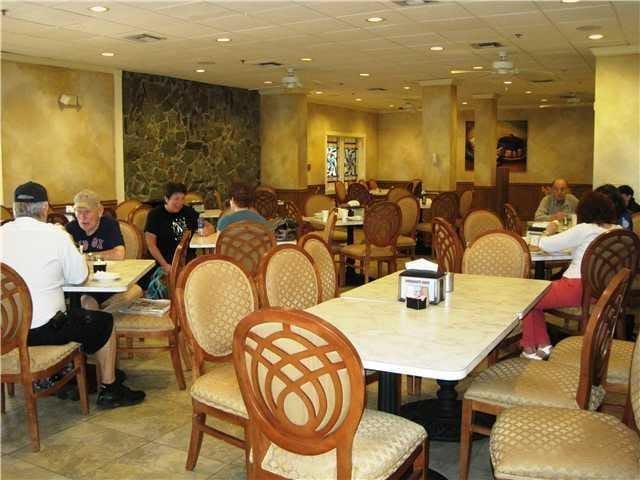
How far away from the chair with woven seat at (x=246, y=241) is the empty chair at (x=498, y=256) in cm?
136

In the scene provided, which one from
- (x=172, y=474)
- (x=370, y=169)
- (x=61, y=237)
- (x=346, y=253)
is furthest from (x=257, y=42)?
(x=370, y=169)

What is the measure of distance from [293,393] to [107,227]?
3.06m

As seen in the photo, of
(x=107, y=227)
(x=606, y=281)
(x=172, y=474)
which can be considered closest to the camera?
A: (x=172, y=474)

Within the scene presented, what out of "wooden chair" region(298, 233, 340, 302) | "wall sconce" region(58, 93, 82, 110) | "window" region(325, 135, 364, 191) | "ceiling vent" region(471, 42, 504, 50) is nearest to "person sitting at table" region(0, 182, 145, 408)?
"wooden chair" region(298, 233, 340, 302)

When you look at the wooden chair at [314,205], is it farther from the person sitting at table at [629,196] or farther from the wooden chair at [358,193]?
the wooden chair at [358,193]

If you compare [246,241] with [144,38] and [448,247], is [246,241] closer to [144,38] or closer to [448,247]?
[448,247]

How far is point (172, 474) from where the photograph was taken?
10.0ft

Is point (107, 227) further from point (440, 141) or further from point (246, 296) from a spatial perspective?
point (440, 141)

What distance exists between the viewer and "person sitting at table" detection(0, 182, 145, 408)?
134 inches

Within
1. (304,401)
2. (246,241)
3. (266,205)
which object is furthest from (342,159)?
(304,401)

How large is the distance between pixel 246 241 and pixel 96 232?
1.01 metres

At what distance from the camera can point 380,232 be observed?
7.03 metres

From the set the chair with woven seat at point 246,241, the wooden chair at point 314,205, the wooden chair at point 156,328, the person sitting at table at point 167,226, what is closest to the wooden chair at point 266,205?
the wooden chair at point 314,205

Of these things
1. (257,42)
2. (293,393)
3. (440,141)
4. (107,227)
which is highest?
(257,42)
